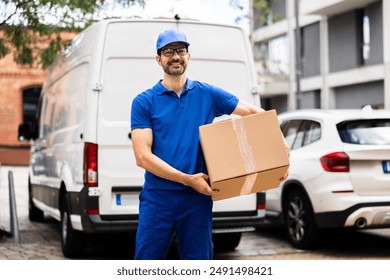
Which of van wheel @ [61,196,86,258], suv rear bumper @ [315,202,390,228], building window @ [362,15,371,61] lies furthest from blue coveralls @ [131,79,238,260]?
building window @ [362,15,371,61]

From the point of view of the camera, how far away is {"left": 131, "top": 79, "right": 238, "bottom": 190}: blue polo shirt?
382 centimetres

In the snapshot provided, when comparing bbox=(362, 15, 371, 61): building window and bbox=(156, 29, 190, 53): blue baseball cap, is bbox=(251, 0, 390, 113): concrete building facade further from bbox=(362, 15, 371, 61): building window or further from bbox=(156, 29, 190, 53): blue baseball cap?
bbox=(156, 29, 190, 53): blue baseball cap

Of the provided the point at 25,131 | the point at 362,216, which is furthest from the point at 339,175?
the point at 25,131

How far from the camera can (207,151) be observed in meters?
3.74

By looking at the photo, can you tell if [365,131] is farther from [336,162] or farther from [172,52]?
[172,52]

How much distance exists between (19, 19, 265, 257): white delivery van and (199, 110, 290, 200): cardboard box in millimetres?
2905

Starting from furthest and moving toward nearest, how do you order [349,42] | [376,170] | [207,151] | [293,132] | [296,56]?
[296,56] → [349,42] → [293,132] → [376,170] → [207,151]

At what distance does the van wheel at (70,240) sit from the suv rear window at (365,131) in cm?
255

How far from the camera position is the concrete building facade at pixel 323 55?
2089cm

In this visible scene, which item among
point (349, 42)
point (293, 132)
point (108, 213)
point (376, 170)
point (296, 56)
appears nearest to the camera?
point (108, 213)

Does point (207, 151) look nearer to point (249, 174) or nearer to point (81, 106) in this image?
point (249, 174)

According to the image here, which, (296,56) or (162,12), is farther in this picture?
(296,56)

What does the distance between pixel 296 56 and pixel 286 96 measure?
2520 millimetres

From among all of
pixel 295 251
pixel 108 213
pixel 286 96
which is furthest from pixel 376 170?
pixel 286 96
